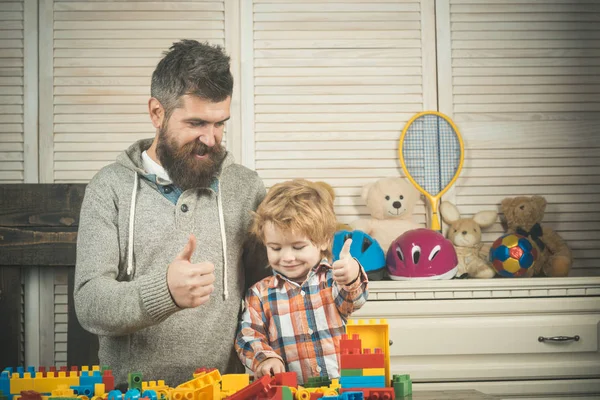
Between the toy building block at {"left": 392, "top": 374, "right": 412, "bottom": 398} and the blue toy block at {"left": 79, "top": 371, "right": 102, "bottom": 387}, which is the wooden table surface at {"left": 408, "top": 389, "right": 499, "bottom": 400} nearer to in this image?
the toy building block at {"left": 392, "top": 374, "right": 412, "bottom": 398}

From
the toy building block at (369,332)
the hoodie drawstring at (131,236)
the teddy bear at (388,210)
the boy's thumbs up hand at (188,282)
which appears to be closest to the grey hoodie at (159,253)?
the hoodie drawstring at (131,236)

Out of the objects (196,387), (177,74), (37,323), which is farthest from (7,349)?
(196,387)

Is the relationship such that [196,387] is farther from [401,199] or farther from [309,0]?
[309,0]

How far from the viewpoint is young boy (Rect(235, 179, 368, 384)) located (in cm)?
156

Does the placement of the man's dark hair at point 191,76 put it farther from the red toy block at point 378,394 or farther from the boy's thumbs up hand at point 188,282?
the red toy block at point 378,394

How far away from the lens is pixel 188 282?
1181mm

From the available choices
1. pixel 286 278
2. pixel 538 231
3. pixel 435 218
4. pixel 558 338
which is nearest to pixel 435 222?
pixel 435 218

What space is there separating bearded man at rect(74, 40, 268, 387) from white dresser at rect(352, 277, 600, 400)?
2.96 feet

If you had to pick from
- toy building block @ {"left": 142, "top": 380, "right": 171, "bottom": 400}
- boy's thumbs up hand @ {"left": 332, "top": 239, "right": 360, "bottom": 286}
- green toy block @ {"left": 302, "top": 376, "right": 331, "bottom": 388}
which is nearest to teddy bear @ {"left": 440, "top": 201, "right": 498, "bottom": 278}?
boy's thumbs up hand @ {"left": 332, "top": 239, "right": 360, "bottom": 286}

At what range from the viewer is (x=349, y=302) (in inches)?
60.2

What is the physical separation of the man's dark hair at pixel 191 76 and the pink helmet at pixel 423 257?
3.66 feet

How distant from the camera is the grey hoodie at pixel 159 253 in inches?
58.1

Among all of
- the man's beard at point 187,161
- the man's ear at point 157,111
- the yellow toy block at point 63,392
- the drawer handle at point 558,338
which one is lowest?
the drawer handle at point 558,338

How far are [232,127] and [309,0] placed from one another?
61 cm
